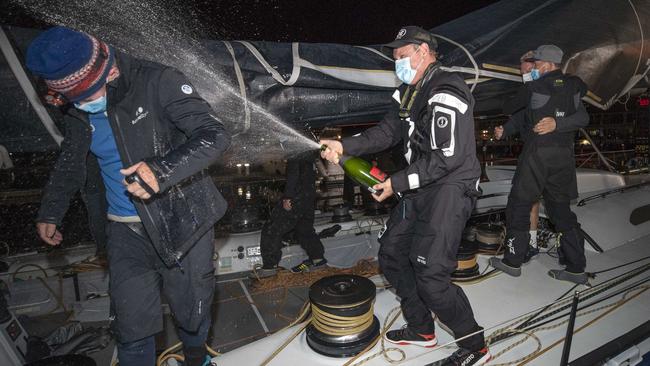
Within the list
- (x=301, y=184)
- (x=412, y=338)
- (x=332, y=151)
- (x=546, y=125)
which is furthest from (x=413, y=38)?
(x=301, y=184)

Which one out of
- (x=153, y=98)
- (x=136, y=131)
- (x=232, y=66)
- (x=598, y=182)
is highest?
(x=232, y=66)

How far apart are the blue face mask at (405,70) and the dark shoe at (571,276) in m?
2.61

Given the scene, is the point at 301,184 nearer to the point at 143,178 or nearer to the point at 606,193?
the point at 143,178

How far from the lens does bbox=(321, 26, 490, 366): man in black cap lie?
7.24ft

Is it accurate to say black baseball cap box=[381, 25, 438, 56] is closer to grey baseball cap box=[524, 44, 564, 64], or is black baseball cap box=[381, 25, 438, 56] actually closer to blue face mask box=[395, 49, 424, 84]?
blue face mask box=[395, 49, 424, 84]

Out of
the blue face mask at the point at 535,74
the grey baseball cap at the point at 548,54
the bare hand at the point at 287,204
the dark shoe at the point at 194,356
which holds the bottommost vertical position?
the dark shoe at the point at 194,356

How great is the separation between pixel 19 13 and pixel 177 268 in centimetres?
220

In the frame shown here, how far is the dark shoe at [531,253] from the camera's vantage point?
4.02 m

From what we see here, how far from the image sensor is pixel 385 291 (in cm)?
340

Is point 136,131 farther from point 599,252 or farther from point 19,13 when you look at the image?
point 599,252

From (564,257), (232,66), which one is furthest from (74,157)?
(564,257)

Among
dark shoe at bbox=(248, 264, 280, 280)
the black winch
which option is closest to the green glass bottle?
the black winch

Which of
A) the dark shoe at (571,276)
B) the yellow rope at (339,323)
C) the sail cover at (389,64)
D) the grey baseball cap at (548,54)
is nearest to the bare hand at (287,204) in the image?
the yellow rope at (339,323)

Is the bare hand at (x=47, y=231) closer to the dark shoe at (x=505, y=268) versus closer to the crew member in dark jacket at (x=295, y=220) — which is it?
the crew member in dark jacket at (x=295, y=220)
